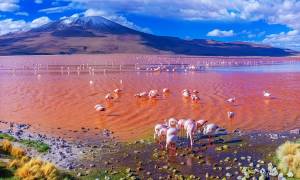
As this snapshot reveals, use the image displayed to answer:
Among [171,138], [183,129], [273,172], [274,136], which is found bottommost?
[273,172]

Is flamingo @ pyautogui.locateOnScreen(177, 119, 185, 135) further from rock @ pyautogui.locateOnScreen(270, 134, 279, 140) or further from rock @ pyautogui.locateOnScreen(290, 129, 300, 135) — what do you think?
rock @ pyautogui.locateOnScreen(290, 129, 300, 135)

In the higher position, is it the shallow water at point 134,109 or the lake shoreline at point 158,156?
the shallow water at point 134,109

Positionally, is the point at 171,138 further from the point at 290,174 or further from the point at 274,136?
the point at 274,136

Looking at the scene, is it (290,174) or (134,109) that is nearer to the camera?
(290,174)

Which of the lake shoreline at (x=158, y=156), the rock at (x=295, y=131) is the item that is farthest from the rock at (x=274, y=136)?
the rock at (x=295, y=131)

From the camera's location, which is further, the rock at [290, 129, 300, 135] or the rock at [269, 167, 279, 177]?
the rock at [290, 129, 300, 135]

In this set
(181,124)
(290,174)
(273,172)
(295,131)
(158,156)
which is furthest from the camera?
(295,131)

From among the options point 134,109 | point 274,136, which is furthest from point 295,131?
point 134,109

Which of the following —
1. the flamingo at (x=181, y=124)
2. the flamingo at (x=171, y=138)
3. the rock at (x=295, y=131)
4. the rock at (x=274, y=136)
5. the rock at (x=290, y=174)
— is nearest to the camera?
the rock at (x=290, y=174)

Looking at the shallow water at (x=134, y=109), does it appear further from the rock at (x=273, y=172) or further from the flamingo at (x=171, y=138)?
the rock at (x=273, y=172)

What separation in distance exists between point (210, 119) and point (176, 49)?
587 ft

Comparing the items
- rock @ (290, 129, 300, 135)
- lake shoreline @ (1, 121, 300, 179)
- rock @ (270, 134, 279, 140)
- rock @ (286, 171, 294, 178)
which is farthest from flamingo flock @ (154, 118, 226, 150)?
rock @ (286, 171, 294, 178)

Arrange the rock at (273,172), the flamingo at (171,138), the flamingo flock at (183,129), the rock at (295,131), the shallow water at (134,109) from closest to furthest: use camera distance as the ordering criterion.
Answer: the rock at (273,172) → the flamingo at (171,138) → the flamingo flock at (183,129) → the rock at (295,131) → the shallow water at (134,109)

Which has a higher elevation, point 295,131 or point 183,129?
point 183,129
